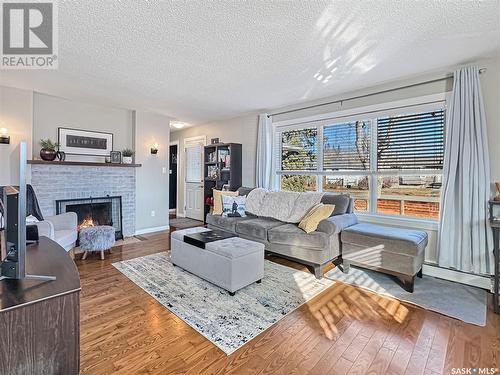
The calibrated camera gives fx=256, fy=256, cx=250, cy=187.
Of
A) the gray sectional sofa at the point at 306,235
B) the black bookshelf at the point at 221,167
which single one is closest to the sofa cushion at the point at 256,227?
the gray sectional sofa at the point at 306,235

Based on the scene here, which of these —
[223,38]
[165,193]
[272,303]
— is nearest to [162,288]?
[272,303]

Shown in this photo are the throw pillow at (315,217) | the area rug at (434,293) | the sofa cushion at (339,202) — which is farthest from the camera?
the sofa cushion at (339,202)

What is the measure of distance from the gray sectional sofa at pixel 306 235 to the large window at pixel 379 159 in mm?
473

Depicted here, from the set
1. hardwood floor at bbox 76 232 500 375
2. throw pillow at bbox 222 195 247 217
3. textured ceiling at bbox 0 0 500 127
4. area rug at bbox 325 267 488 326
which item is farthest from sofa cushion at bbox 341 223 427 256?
textured ceiling at bbox 0 0 500 127

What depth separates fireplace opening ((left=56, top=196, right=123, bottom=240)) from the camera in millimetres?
4148

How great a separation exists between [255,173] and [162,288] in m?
2.88

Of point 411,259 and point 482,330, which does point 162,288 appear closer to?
point 411,259

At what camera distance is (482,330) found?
1953mm

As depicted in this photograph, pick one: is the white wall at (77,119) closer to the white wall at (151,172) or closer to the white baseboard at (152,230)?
the white wall at (151,172)

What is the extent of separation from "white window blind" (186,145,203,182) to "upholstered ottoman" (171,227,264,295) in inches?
141

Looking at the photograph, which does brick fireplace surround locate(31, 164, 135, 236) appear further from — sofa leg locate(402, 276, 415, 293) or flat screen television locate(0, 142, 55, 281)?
sofa leg locate(402, 276, 415, 293)

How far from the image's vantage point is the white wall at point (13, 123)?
11.7 ft

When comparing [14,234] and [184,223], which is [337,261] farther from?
[184,223]

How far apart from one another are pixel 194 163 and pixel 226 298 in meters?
4.50
